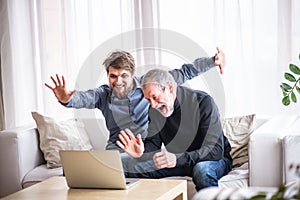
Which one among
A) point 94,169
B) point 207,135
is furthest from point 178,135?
point 94,169

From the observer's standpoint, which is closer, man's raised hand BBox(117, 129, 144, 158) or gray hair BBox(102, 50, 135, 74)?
man's raised hand BBox(117, 129, 144, 158)

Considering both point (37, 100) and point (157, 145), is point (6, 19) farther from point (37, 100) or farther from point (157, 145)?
point (157, 145)

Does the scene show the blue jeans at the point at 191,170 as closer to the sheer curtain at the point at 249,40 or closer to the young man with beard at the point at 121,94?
the young man with beard at the point at 121,94

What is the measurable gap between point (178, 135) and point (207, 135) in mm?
181

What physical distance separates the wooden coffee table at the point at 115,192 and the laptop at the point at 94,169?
35 mm

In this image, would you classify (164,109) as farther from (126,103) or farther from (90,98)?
(90,98)

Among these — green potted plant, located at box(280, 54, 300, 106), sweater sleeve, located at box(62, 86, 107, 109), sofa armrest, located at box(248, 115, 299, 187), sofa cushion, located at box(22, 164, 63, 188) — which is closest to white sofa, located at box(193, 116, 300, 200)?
sofa armrest, located at box(248, 115, 299, 187)

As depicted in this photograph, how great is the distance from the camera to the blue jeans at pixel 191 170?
3439 millimetres

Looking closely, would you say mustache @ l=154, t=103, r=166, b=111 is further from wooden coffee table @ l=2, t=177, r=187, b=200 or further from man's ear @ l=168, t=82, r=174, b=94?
wooden coffee table @ l=2, t=177, r=187, b=200

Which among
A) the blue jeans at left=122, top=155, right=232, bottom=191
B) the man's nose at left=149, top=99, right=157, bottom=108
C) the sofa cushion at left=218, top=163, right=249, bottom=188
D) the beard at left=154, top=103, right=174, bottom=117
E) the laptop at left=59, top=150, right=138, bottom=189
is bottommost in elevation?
the sofa cushion at left=218, top=163, right=249, bottom=188

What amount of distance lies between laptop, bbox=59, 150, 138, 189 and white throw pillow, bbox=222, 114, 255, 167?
0.88 m

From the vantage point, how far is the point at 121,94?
3.64 m

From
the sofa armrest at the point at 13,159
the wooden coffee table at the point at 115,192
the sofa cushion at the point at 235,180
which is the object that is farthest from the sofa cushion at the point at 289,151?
the sofa armrest at the point at 13,159

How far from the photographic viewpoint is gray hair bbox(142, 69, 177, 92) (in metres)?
3.50
